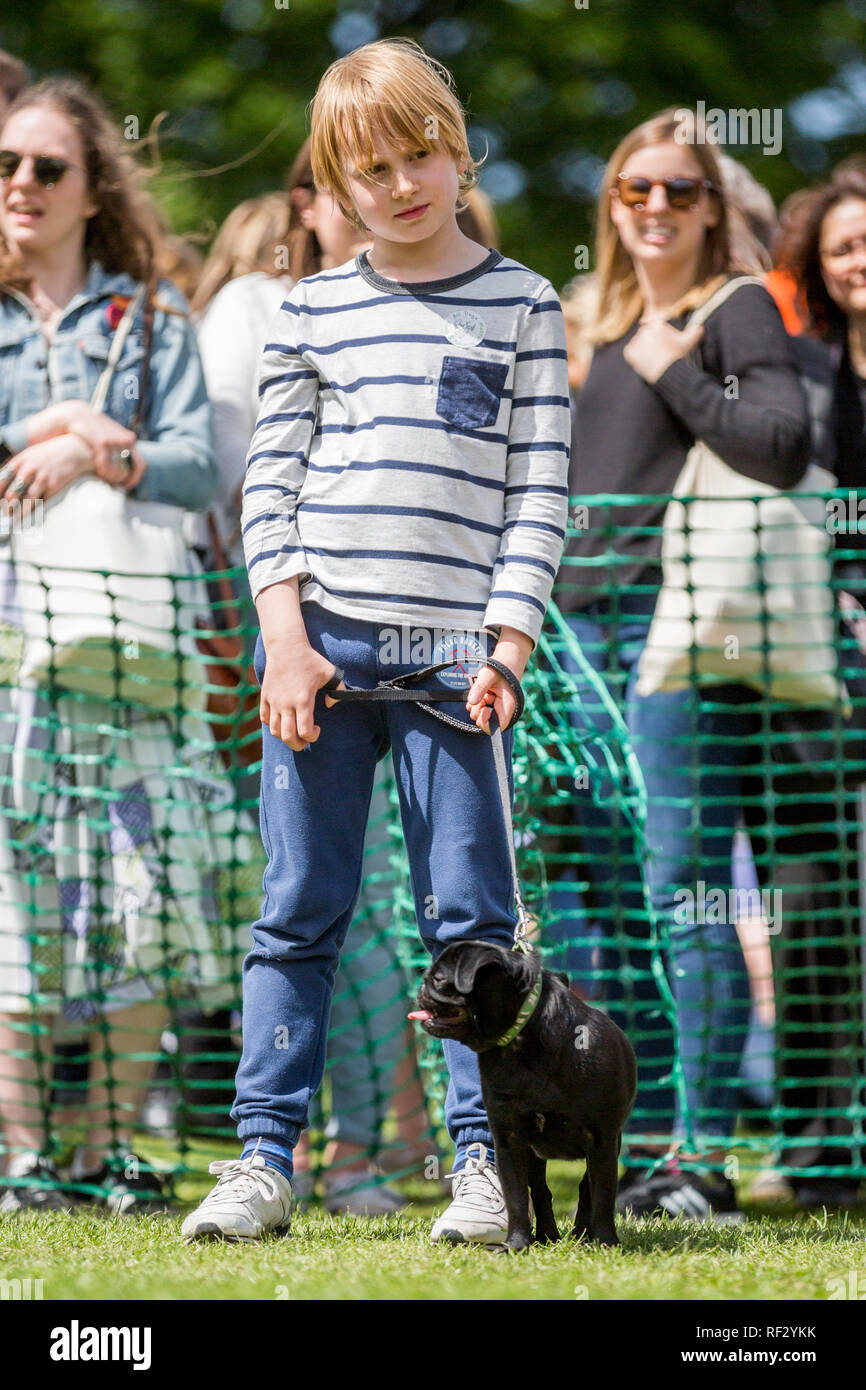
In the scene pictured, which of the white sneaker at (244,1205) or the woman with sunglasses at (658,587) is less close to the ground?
the woman with sunglasses at (658,587)

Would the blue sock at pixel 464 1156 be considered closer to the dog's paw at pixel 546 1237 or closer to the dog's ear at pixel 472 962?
the dog's paw at pixel 546 1237

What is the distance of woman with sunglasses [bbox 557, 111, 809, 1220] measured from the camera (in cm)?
392

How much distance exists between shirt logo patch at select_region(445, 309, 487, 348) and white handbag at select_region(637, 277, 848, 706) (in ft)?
3.82

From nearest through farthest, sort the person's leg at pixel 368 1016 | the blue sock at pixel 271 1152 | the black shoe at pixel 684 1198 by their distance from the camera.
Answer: the blue sock at pixel 271 1152, the black shoe at pixel 684 1198, the person's leg at pixel 368 1016

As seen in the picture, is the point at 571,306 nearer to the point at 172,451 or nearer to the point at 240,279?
the point at 240,279

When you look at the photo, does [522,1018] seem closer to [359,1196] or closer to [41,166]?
[359,1196]

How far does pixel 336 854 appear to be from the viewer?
288cm

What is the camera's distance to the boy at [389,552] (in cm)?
281

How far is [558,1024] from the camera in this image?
272 cm

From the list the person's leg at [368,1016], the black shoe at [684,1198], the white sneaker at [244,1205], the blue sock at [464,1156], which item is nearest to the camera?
the white sneaker at [244,1205]

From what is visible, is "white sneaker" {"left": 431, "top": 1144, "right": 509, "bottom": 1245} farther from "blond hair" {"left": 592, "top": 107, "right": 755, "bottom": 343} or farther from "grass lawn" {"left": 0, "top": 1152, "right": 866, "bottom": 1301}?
"blond hair" {"left": 592, "top": 107, "right": 755, "bottom": 343}

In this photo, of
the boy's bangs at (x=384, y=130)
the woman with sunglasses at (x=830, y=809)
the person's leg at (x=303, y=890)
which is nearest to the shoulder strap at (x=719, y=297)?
the woman with sunglasses at (x=830, y=809)

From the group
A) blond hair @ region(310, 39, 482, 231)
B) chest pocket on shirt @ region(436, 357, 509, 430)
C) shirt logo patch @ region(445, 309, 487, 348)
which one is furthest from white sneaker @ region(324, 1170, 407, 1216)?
blond hair @ region(310, 39, 482, 231)

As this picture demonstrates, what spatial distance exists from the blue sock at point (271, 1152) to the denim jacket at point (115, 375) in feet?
5.41
